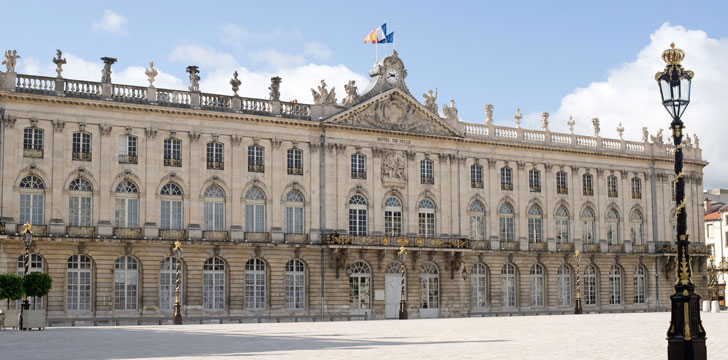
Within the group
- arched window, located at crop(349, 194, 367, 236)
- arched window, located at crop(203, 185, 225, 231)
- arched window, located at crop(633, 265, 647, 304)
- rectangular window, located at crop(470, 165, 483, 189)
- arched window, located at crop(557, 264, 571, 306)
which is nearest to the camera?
arched window, located at crop(203, 185, 225, 231)

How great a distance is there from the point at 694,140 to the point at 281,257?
32.9 meters

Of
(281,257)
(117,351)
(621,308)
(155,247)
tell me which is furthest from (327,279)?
(117,351)

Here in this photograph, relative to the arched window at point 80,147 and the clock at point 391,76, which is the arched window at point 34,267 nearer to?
the arched window at point 80,147

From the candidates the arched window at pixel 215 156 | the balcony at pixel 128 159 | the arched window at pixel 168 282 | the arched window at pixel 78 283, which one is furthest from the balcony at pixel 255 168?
the arched window at pixel 78 283

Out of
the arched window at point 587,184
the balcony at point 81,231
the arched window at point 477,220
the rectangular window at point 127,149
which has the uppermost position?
the rectangular window at point 127,149

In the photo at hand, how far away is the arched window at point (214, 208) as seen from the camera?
50.2 metres

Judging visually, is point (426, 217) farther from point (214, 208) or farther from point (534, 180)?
point (214, 208)

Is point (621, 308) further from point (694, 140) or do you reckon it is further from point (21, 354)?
point (21, 354)

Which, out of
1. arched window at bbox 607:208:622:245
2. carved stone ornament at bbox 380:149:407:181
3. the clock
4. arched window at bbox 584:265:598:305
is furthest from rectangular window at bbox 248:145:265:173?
arched window at bbox 607:208:622:245

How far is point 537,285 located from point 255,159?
1976 centimetres

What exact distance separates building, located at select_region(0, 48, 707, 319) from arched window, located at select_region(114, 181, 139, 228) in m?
0.07

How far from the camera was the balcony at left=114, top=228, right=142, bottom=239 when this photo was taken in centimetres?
4756

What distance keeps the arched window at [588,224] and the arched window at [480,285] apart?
8109mm

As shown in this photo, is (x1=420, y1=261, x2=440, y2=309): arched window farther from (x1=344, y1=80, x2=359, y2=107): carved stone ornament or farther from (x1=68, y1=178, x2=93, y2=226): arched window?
(x1=68, y1=178, x2=93, y2=226): arched window
